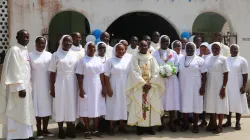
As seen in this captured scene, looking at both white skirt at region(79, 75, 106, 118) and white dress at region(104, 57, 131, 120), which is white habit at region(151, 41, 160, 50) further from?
white skirt at region(79, 75, 106, 118)

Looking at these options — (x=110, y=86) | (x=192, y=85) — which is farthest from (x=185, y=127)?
(x=110, y=86)

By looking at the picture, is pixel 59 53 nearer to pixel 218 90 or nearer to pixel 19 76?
pixel 19 76

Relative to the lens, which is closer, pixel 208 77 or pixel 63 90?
pixel 63 90

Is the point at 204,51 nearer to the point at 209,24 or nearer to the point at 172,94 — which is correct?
the point at 172,94

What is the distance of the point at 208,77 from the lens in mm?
6684

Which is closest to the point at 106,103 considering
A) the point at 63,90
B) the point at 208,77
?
the point at 63,90

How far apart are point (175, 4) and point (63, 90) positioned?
5.00m

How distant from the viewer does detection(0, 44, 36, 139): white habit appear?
5312mm

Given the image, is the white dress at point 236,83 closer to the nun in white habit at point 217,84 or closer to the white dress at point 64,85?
the nun in white habit at point 217,84

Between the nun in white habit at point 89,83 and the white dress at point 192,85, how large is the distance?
1.79 meters

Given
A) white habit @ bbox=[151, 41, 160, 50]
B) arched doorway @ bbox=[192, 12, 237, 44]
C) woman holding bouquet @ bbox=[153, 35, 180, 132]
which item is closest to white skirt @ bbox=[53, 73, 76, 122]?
woman holding bouquet @ bbox=[153, 35, 180, 132]

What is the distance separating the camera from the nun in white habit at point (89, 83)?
600cm

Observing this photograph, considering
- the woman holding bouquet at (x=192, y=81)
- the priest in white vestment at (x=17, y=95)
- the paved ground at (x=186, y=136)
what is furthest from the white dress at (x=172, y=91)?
the priest in white vestment at (x=17, y=95)

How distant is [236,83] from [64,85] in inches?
146
